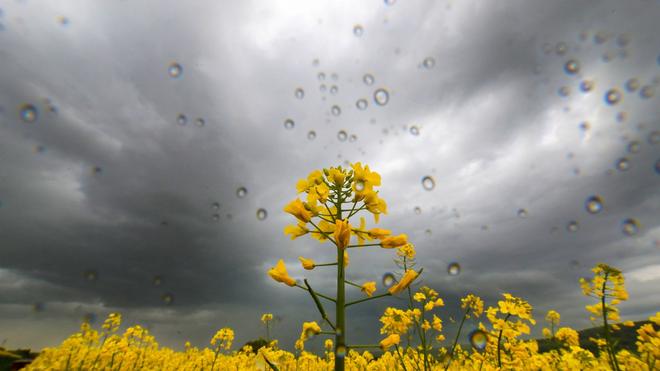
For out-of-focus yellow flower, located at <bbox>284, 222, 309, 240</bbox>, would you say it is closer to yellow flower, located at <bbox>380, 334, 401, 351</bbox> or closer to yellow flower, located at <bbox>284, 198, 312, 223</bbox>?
yellow flower, located at <bbox>284, 198, 312, 223</bbox>

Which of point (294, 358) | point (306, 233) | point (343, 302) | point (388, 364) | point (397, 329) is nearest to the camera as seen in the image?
point (343, 302)

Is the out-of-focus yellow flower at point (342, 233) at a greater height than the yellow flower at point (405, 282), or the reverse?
the out-of-focus yellow flower at point (342, 233)

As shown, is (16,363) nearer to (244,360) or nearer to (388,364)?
(244,360)

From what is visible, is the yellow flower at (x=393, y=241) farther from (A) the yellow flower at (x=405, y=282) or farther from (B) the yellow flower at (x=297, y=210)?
(B) the yellow flower at (x=297, y=210)

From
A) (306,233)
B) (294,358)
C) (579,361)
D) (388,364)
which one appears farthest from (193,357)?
(579,361)

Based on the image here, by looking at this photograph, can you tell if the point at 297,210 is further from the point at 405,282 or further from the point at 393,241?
the point at 405,282

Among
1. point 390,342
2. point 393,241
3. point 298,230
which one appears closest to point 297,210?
point 298,230

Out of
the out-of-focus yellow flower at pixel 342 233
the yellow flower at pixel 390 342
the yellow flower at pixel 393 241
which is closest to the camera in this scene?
the out-of-focus yellow flower at pixel 342 233
